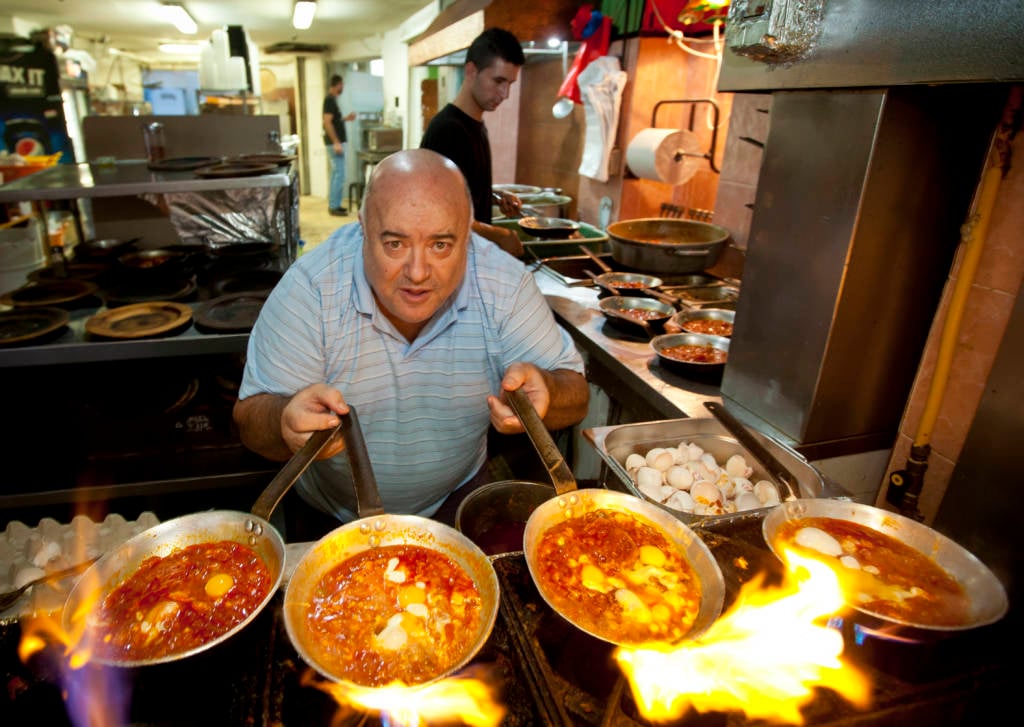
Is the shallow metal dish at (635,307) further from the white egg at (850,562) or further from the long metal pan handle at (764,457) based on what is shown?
the white egg at (850,562)

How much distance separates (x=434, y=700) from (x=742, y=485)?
1.27 m

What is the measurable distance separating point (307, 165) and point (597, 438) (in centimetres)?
1811

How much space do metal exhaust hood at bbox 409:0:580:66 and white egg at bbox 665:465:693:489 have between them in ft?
11.5

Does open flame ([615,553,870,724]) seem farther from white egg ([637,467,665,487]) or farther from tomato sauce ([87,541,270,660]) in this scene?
tomato sauce ([87,541,270,660])

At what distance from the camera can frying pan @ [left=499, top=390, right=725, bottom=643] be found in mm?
1291

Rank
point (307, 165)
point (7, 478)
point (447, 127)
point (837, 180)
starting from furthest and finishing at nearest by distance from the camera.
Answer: point (307, 165), point (447, 127), point (7, 478), point (837, 180)

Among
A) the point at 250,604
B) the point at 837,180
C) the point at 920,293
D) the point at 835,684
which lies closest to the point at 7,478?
the point at 250,604

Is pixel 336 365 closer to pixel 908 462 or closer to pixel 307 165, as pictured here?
pixel 908 462

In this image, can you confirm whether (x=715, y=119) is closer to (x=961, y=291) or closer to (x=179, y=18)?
(x=961, y=291)

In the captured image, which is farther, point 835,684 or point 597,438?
point 597,438

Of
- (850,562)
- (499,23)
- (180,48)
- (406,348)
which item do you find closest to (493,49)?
(499,23)

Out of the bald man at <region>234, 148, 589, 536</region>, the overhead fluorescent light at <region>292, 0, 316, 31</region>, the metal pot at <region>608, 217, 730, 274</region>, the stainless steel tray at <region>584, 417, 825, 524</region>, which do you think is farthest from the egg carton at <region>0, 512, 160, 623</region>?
the overhead fluorescent light at <region>292, 0, 316, 31</region>

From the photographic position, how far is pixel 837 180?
181cm

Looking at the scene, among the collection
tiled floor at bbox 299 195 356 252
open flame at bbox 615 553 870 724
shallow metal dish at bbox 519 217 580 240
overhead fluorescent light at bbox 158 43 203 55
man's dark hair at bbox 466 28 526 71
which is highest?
overhead fluorescent light at bbox 158 43 203 55
